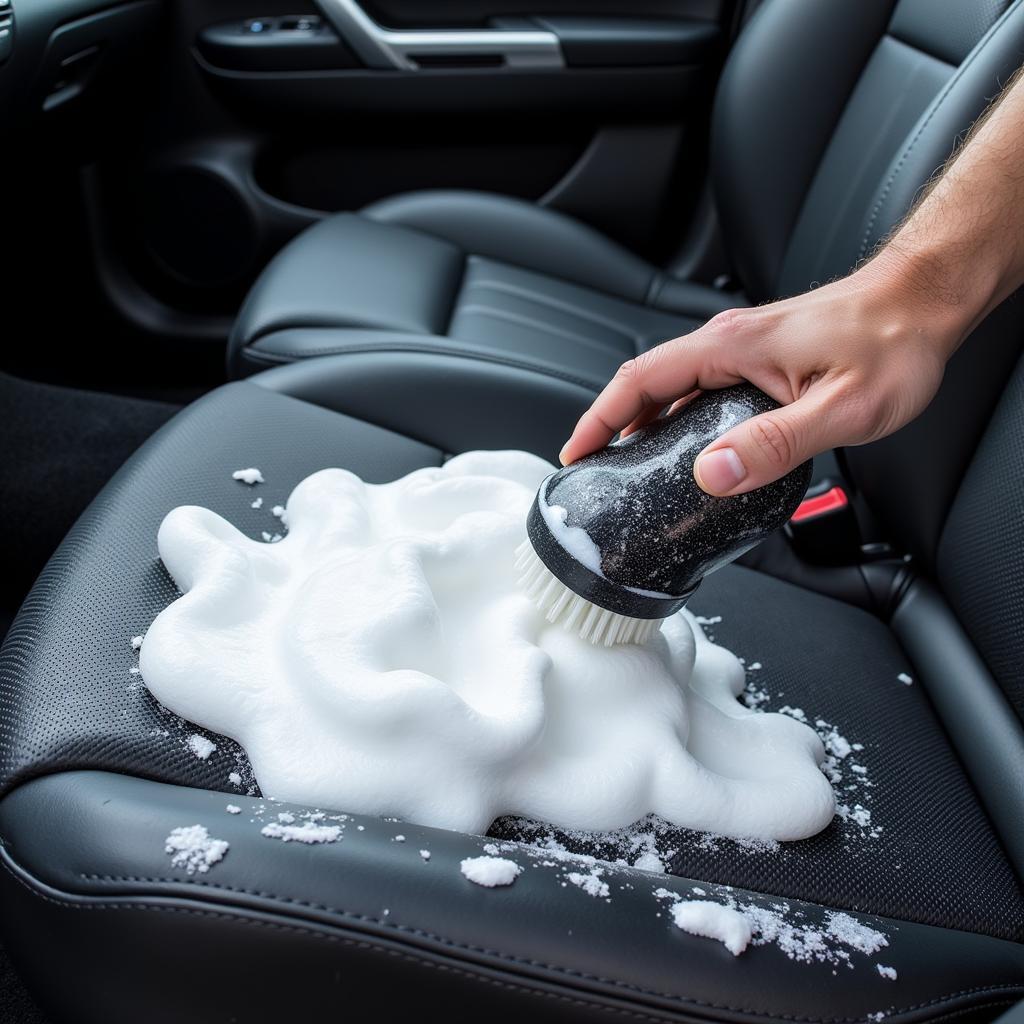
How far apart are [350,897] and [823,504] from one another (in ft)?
2.60

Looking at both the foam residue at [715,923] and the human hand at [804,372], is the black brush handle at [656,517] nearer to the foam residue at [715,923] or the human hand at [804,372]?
the human hand at [804,372]

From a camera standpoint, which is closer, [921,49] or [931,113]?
[931,113]

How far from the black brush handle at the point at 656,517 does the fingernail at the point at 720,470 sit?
0.05 feet

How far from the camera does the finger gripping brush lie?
0.75 metres

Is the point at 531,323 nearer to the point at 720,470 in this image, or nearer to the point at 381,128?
the point at 381,128

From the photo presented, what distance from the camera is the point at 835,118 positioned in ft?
5.00

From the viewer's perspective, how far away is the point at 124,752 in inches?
28.0

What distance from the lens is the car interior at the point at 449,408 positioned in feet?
2.06

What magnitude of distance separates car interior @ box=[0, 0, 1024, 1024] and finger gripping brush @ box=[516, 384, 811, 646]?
0.59ft

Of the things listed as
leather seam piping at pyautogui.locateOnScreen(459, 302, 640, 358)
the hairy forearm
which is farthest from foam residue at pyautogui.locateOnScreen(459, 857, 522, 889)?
leather seam piping at pyautogui.locateOnScreen(459, 302, 640, 358)

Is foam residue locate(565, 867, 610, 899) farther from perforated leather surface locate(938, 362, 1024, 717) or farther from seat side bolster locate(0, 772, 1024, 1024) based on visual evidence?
perforated leather surface locate(938, 362, 1024, 717)

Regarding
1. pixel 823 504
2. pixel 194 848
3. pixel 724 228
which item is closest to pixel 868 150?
pixel 724 228

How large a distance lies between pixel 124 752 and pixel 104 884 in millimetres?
102

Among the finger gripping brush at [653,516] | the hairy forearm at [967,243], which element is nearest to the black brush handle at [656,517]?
the finger gripping brush at [653,516]
